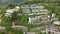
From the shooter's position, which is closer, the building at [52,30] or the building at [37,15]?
the building at [52,30]

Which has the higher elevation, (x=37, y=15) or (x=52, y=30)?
(x=37, y=15)

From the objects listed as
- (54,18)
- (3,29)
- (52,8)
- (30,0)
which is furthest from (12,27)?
(30,0)

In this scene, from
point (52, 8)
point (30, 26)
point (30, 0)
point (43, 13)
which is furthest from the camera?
point (30, 0)

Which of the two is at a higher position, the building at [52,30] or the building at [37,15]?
the building at [37,15]

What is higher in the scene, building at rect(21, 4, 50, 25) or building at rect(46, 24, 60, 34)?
building at rect(21, 4, 50, 25)

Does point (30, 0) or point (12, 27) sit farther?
point (30, 0)

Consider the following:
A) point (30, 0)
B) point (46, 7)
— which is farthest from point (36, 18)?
point (30, 0)

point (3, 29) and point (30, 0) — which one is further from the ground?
point (30, 0)

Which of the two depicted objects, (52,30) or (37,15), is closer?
(52,30)

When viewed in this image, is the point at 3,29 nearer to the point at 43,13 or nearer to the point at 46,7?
the point at 43,13

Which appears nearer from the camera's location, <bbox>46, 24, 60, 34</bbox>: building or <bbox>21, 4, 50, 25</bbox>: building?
<bbox>46, 24, 60, 34</bbox>: building

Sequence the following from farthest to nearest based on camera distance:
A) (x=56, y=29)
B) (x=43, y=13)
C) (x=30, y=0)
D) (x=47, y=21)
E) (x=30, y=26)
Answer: (x=30, y=0) < (x=43, y=13) < (x=47, y=21) < (x=30, y=26) < (x=56, y=29)
